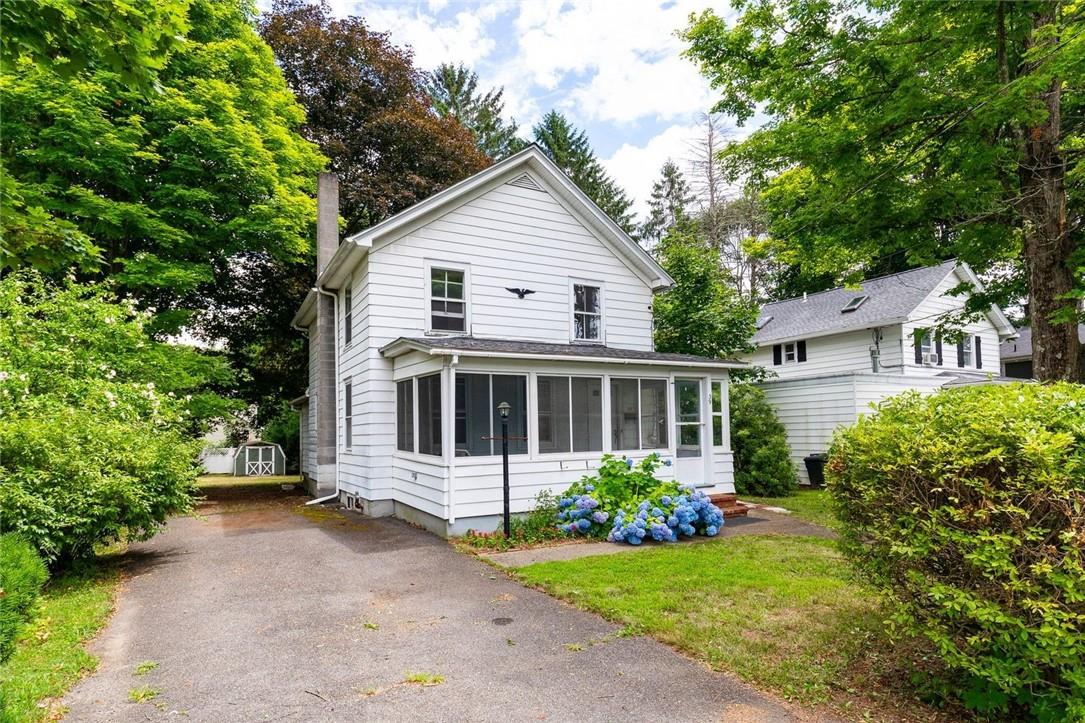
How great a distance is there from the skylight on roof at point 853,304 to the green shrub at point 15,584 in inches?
841

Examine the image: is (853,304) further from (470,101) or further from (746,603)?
(470,101)

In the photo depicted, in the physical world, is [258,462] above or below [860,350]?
below

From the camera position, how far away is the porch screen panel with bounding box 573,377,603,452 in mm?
9875

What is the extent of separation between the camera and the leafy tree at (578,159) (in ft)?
107

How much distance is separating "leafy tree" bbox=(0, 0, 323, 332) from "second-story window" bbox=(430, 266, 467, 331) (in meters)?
5.39

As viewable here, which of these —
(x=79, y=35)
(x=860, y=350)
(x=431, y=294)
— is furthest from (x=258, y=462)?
(x=860, y=350)

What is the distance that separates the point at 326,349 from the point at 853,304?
1731 cm

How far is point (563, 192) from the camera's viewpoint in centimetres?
1265

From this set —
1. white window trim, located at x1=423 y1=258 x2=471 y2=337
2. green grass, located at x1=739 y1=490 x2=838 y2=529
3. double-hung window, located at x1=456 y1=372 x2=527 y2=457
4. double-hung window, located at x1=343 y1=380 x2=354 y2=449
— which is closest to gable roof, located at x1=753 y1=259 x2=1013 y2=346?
green grass, located at x1=739 y1=490 x2=838 y2=529

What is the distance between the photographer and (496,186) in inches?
471

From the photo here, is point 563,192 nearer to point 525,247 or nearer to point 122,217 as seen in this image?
point 525,247

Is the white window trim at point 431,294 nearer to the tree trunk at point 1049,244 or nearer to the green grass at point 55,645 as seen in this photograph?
the green grass at point 55,645

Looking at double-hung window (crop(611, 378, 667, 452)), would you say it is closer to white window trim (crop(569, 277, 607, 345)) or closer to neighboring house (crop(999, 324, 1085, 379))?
white window trim (crop(569, 277, 607, 345))

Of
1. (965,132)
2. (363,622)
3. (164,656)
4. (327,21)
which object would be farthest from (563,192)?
(327,21)
